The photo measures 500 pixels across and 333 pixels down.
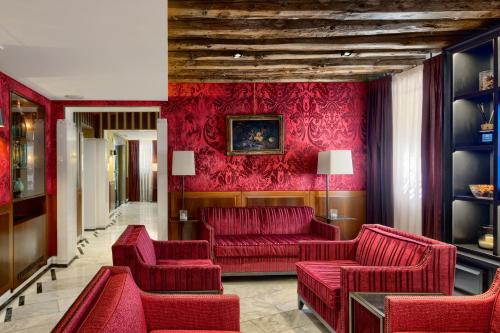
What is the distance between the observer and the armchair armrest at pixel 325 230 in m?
5.23

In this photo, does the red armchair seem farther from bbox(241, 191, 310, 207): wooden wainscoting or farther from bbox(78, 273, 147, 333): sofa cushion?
bbox(241, 191, 310, 207): wooden wainscoting

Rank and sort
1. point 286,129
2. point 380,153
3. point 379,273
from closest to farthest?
point 379,273 → point 380,153 → point 286,129

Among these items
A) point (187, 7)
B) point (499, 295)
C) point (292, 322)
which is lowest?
point (292, 322)

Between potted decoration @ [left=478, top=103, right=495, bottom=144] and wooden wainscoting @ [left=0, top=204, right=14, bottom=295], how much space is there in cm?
474

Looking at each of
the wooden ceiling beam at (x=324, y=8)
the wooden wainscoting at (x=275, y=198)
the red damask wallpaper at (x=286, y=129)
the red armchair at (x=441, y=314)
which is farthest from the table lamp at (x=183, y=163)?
the red armchair at (x=441, y=314)

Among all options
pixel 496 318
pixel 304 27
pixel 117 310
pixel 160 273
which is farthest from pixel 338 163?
pixel 117 310

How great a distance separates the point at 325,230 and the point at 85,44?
11.4 ft

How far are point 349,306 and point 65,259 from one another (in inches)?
176

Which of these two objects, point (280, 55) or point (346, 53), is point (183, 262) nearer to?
point (280, 55)

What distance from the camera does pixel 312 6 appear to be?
356cm

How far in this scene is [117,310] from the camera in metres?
1.84

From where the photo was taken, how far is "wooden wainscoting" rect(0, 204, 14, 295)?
14.4 ft

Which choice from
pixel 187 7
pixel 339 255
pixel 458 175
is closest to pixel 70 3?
pixel 187 7

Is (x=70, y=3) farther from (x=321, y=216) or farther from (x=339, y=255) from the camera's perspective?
(x=321, y=216)
